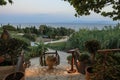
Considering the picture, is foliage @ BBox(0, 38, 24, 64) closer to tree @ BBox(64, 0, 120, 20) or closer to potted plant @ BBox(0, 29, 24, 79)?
potted plant @ BBox(0, 29, 24, 79)

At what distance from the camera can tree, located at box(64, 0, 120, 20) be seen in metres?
5.22

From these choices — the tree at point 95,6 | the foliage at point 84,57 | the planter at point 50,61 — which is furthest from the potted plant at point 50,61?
the tree at point 95,6

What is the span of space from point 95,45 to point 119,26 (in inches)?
192

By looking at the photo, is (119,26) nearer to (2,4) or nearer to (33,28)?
(2,4)

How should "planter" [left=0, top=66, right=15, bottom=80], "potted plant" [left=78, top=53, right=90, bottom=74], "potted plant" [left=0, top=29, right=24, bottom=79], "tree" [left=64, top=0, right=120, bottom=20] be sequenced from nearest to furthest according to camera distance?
"tree" [left=64, top=0, right=120, bottom=20] → "planter" [left=0, top=66, right=15, bottom=80] → "potted plant" [left=0, top=29, right=24, bottom=79] → "potted plant" [left=78, top=53, right=90, bottom=74]

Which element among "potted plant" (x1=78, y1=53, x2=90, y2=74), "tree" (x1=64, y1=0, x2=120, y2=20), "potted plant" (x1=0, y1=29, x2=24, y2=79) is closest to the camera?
"tree" (x1=64, y1=0, x2=120, y2=20)

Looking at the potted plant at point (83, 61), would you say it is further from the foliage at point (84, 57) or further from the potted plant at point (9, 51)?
the potted plant at point (9, 51)

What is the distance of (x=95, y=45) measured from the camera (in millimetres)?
7051

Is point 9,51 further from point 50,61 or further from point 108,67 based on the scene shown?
point 50,61

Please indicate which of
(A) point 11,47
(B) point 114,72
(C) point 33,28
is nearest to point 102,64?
(B) point 114,72

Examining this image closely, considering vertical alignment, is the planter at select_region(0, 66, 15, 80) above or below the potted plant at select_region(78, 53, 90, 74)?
above

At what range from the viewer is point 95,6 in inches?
207

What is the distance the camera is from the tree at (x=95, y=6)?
5.22 meters

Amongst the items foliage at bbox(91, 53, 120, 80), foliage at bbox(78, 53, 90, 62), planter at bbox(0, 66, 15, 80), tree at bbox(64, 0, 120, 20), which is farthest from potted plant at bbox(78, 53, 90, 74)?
foliage at bbox(91, 53, 120, 80)
